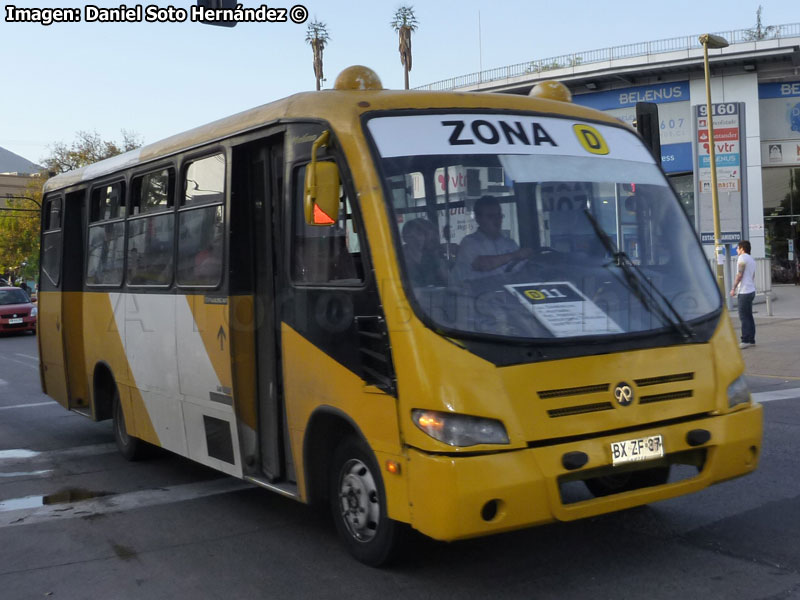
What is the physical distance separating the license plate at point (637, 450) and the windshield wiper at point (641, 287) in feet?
2.21

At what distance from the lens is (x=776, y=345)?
1700cm

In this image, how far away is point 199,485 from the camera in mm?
7898

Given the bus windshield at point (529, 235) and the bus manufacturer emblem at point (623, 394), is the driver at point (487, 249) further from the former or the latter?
the bus manufacturer emblem at point (623, 394)

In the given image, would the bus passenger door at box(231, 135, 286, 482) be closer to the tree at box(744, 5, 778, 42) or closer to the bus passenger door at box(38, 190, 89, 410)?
the bus passenger door at box(38, 190, 89, 410)

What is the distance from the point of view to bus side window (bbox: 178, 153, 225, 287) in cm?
676

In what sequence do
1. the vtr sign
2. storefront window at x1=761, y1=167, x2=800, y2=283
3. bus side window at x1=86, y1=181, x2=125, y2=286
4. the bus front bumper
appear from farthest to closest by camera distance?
1. storefront window at x1=761, y1=167, x2=800, y2=283
2. the vtr sign
3. bus side window at x1=86, y1=181, x2=125, y2=286
4. the bus front bumper

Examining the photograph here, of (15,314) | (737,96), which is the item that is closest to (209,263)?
(15,314)

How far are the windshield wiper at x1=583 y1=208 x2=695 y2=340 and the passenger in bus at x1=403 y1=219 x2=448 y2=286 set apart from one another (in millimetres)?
992

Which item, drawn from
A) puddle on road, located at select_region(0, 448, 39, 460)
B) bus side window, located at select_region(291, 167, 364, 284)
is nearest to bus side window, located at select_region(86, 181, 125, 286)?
puddle on road, located at select_region(0, 448, 39, 460)

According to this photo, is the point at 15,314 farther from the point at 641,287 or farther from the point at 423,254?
the point at 641,287

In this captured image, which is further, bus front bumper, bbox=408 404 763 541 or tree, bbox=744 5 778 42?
tree, bbox=744 5 778 42

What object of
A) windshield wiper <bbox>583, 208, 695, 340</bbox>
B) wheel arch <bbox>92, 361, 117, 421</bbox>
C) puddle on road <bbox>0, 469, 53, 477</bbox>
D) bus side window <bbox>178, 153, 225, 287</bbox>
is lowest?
puddle on road <bbox>0, 469, 53, 477</bbox>

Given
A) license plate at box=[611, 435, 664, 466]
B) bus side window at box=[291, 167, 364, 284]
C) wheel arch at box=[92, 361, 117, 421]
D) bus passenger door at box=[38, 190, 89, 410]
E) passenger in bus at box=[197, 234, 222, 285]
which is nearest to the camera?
license plate at box=[611, 435, 664, 466]

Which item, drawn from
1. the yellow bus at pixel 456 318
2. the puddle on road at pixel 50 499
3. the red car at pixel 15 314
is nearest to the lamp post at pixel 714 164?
the yellow bus at pixel 456 318
